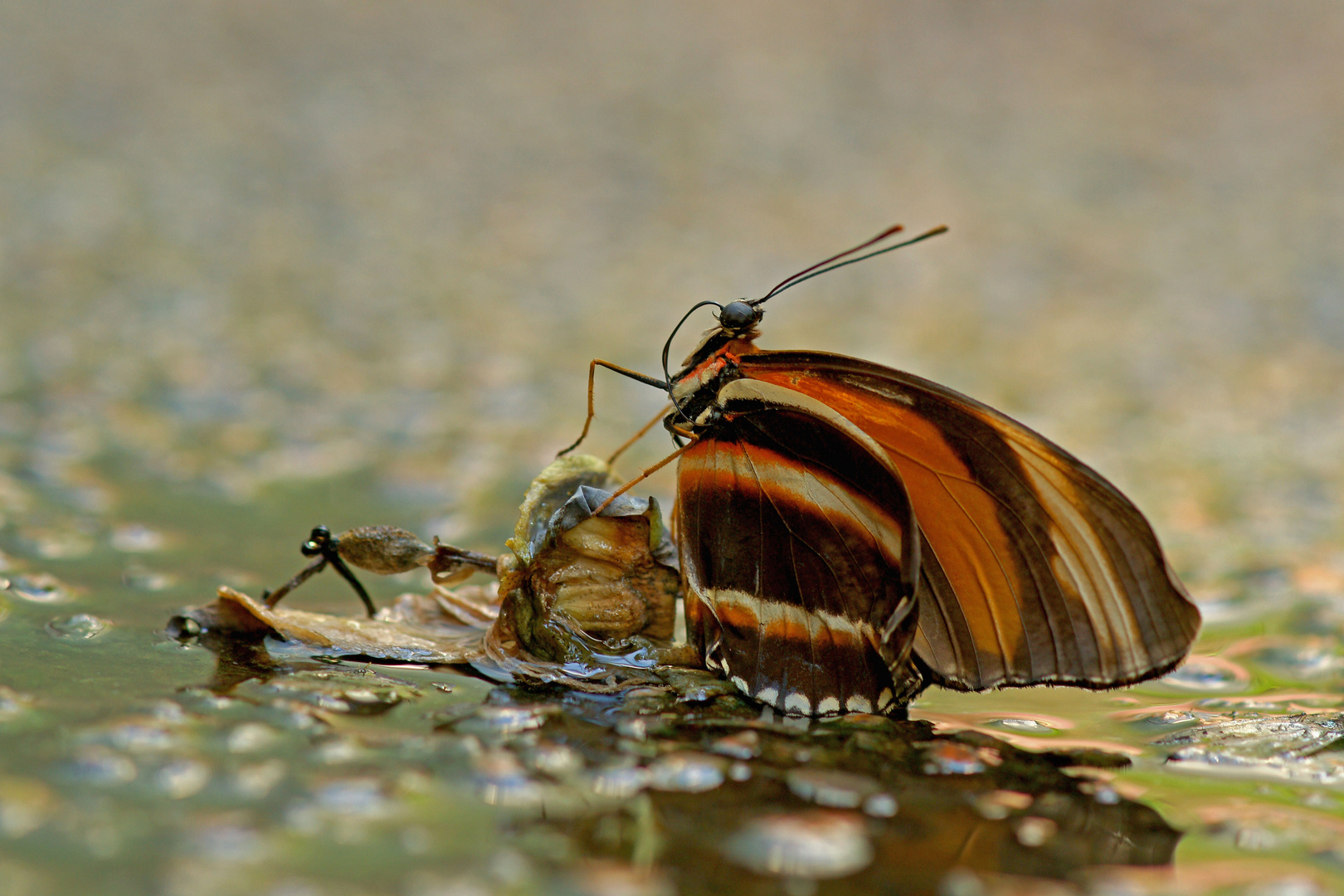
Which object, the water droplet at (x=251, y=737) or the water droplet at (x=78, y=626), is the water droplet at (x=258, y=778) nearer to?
the water droplet at (x=251, y=737)

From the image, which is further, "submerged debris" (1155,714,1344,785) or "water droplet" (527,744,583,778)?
"submerged debris" (1155,714,1344,785)

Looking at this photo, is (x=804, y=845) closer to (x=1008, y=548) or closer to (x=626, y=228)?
(x=1008, y=548)

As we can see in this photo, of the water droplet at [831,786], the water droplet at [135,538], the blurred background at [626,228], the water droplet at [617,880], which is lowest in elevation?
the water droplet at [617,880]

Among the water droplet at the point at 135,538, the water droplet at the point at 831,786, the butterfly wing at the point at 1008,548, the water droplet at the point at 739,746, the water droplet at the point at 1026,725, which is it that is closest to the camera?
the water droplet at the point at 831,786

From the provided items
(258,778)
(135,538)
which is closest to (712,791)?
(258,778)

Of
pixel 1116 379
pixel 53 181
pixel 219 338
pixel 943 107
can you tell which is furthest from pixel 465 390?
pixel 943 107

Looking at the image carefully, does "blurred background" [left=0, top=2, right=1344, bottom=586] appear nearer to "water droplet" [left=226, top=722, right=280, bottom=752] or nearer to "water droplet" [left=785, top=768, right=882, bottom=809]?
"water droplet" [left=226, top=722, right=280, bottom=752]

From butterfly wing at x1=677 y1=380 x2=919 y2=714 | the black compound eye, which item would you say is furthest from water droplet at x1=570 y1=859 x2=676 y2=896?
the black compound eye

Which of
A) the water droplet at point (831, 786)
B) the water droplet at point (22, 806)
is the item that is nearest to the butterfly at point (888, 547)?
the water droplet at point (831, 786)
